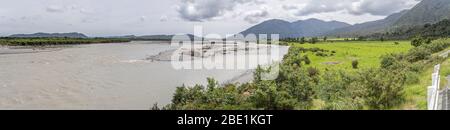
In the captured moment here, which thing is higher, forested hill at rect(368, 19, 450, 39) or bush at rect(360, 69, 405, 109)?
forested hill at rect(368, 19, 450, 39)

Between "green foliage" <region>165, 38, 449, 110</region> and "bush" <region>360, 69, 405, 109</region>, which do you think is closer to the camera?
"bush" <region>360, 69, 405, 109</region>

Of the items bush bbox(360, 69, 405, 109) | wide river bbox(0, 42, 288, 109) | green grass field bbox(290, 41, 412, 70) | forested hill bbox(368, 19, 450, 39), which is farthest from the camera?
forested hill bbox(368, 19, 450, 39)

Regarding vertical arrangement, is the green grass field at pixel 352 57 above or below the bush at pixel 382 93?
below

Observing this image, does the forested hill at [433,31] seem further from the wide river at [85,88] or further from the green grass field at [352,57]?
the wide river at [85,88]

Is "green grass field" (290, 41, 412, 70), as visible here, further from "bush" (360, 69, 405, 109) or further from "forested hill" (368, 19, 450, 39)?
"forested hill" (368, 19, 450, 39)

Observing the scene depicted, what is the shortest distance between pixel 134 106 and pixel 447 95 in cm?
1376

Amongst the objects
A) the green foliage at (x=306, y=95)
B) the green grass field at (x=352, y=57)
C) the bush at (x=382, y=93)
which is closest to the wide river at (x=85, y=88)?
the green foliage at (x=306, y=95)

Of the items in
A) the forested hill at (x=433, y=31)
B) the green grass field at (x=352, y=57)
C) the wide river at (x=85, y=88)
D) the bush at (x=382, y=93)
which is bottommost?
the wide river at (x=85, y=88)

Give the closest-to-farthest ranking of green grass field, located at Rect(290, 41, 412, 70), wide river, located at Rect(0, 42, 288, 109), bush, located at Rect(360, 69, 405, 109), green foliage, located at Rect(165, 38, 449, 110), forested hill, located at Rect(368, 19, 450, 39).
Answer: bush, located at Rect(360, 69, 405, 109) → green foliage, located at Rect(165, 38, 449, 110) → wide river, located at Rect(0, 42, 288, 109) → green grass field, located at Rect(290, 41, 412, 70) → forested hill, located at Rect(368, 19, 450, 39)

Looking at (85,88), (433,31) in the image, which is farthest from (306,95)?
(433,31)

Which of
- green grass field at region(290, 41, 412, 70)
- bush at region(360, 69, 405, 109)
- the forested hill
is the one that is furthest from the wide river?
the forested hill

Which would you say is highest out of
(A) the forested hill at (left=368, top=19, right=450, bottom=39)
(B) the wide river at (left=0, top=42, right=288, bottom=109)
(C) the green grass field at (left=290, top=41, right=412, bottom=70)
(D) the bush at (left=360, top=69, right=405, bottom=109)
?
(A) the forested hill at (left=368, top=19, right=450, bottom=39)

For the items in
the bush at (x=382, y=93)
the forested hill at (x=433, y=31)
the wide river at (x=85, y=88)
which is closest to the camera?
the bush at (x=382, y=93)
